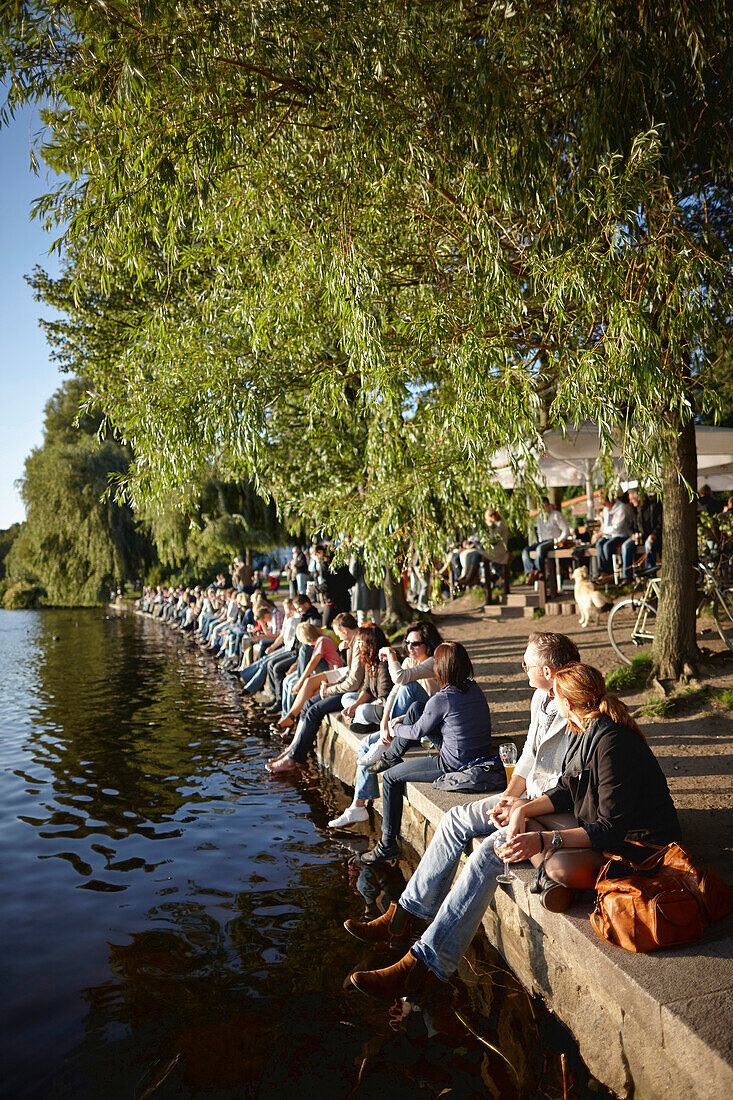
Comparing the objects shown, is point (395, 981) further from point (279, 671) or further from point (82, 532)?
point (82, 532)

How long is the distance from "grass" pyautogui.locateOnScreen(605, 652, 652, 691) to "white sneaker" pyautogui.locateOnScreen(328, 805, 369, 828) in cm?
271

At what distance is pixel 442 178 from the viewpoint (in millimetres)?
5629

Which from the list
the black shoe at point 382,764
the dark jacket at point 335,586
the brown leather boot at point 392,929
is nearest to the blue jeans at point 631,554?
the dark jacket at point 335,586

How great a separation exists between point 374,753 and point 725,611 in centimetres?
420

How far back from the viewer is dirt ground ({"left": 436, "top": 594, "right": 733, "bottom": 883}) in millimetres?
4504

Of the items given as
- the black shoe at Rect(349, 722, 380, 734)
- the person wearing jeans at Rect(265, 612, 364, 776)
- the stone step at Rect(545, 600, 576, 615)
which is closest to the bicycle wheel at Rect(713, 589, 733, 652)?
the stone step at Rect(545, 600, 576, 615)

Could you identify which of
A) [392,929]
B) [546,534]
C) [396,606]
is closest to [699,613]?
[546,534]

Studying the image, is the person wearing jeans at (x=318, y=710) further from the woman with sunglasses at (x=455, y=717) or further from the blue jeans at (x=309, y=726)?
the woman with sunglasses at (x=455, y=717)

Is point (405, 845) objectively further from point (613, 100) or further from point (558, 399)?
point (613, 100)

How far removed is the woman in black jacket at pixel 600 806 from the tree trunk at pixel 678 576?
381 cm

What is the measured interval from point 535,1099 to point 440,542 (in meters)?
4.40

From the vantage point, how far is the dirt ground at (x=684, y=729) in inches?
177

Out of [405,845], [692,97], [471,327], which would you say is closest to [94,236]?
[471,327]

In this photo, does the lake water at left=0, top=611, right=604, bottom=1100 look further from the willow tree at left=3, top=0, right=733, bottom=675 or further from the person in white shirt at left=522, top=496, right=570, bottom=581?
the person in white shirt at left=522, top=496, right=570, bottom=581
